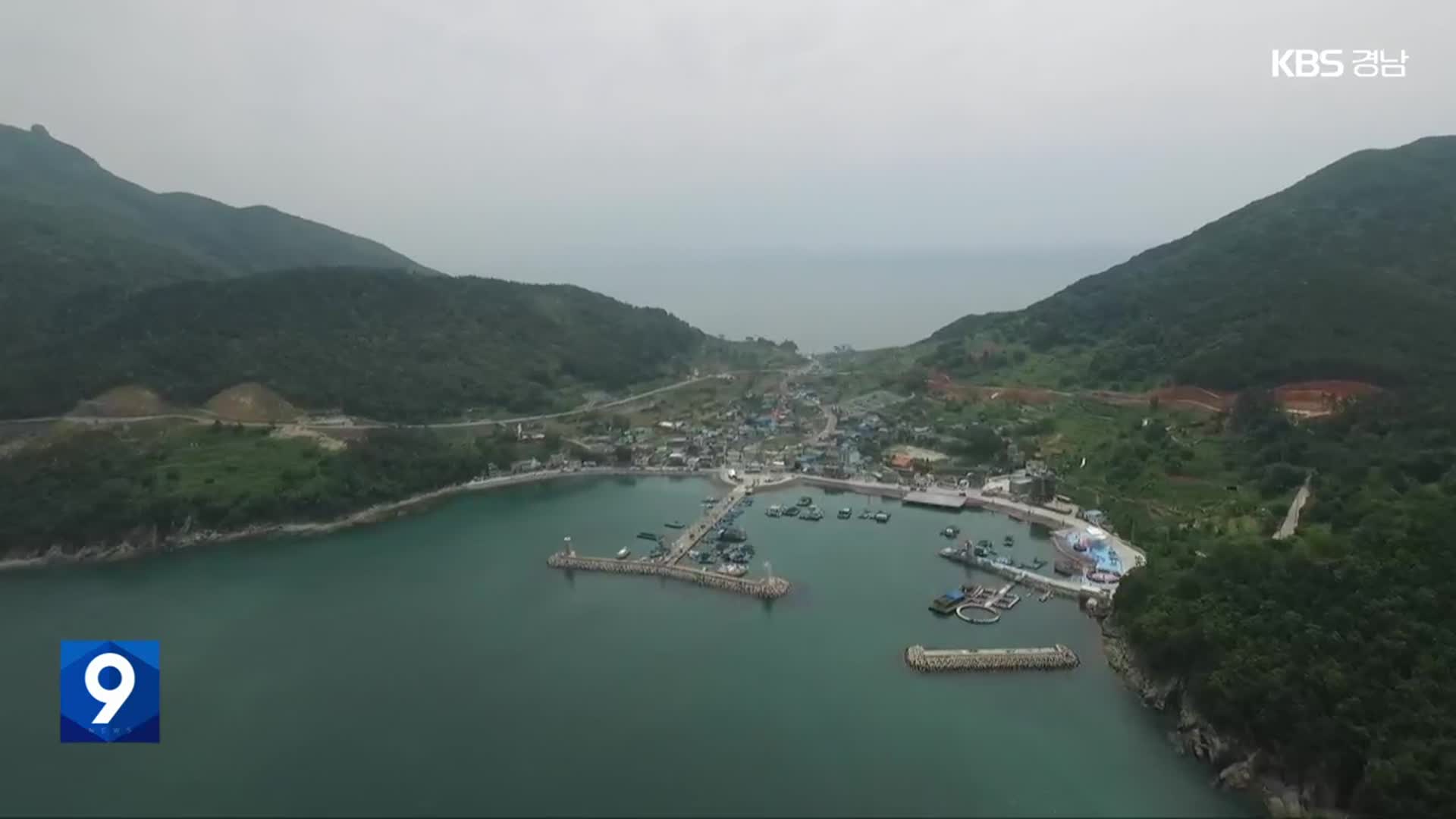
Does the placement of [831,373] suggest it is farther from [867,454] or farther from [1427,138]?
[1427,138]

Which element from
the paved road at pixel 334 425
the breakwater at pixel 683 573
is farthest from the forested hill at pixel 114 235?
the breakwater at pixel 683 573

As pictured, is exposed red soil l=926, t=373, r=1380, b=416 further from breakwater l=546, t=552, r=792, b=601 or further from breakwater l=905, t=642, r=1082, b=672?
breakwater l=546, t=552, r=792, b=601

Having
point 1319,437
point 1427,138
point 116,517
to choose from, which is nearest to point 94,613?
point 116,517

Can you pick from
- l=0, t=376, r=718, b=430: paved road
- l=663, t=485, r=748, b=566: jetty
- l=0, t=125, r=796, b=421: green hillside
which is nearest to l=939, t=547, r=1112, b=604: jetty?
l=663, t=485, r=748, b=566: jetty

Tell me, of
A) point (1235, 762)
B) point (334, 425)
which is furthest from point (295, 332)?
point (1235, 762)

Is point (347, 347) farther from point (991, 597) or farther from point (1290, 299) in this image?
point (1290, 299)

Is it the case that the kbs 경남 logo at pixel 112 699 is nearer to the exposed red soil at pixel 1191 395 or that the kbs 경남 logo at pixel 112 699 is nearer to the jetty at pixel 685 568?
the jetty at pixel 685 568

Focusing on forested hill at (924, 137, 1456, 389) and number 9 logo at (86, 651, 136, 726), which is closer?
number 9 logo at (86, 651, 136, 726)

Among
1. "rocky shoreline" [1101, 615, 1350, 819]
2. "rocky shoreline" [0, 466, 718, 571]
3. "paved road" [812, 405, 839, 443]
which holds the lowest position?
"rocky shoreline" [1101, 615, 1350, 819]
